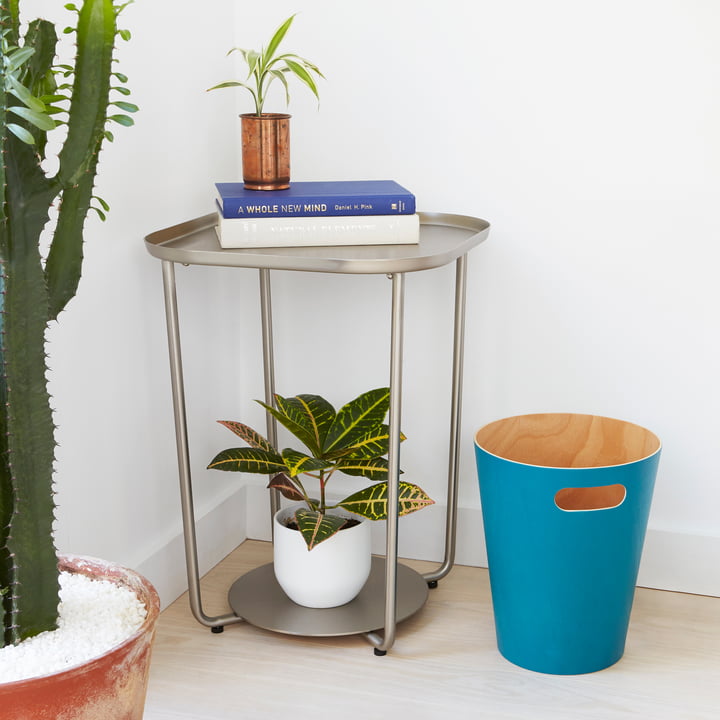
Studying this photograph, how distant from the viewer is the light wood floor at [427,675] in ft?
4.28

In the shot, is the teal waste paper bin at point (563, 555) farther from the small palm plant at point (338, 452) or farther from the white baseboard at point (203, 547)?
the white baseboard at point (203, 547)

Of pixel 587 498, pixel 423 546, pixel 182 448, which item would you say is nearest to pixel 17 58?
pixel 182 448

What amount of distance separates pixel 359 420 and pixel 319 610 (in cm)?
33

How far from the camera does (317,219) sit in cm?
136

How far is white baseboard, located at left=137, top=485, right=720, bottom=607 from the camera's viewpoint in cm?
163

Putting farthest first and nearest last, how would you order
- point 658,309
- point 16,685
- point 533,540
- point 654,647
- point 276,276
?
point 276,276 → point 658,309 → point 654,647 → point 533,540 → point 16,685

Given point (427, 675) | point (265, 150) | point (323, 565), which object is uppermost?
point (265, 150)

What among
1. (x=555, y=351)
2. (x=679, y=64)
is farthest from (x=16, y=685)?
(x=679, y=64)

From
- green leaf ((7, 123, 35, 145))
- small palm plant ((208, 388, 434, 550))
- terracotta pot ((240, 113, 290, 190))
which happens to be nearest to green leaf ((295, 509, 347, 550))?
small palm plant ((208, 388, 434, 550))

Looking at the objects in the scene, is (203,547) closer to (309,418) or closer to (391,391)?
(309,418)

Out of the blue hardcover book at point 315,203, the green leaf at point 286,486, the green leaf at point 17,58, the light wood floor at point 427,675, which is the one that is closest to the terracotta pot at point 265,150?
the blue hardcover book at point 315,203

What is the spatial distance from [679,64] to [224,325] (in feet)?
3.10

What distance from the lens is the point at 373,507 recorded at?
1427 mm

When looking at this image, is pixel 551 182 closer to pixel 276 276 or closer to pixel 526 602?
pixel 276 276
